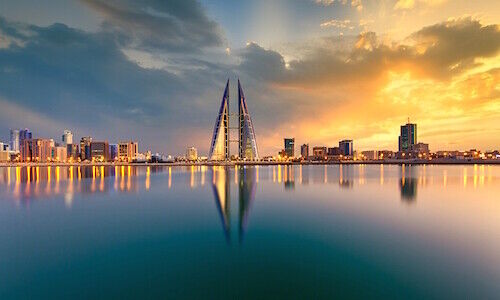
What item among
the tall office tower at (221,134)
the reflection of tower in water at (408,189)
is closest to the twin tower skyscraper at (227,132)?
the tall office tower at (221,134)

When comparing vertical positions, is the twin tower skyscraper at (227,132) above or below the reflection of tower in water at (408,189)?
above

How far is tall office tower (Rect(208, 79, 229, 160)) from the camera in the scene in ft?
479

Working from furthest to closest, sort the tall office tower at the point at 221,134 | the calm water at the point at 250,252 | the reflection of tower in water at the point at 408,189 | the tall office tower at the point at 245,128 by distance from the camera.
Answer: the tall office tower at the point at 245,128, the tall office tower at the point at 221,134, the reflection of tower in water at the point at 408,189, the calm water at the point at 250,252

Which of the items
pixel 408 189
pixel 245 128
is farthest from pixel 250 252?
pixel 245 128

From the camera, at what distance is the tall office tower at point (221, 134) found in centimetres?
14588

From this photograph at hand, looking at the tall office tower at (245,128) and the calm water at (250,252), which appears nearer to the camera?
the calm water at (250,252)

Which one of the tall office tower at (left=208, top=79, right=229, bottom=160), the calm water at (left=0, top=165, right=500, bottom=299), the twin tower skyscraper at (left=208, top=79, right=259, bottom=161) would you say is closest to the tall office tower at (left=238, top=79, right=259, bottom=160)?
the twin tower skyscraper at (left=208, top=79, right=259, bottom=161)

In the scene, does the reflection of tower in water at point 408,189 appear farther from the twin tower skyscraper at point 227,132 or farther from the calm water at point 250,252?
the twin tower skyscraper at point 227,132

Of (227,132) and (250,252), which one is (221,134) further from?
(250,252)

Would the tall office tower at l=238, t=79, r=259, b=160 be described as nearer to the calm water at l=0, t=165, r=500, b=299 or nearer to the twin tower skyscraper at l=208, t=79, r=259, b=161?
the twin tower skyscraper at l=208, t=79, r=259, b=161

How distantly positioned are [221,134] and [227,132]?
30.1 ft

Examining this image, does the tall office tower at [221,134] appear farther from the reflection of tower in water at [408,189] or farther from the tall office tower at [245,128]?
the reflection of tower in water at [408,189]

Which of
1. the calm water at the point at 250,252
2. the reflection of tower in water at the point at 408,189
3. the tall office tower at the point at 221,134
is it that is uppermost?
the tall office tower at the point at 221,134

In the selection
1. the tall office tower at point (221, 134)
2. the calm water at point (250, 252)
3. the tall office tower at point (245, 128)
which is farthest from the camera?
the tall office tower at point (245, 128)
